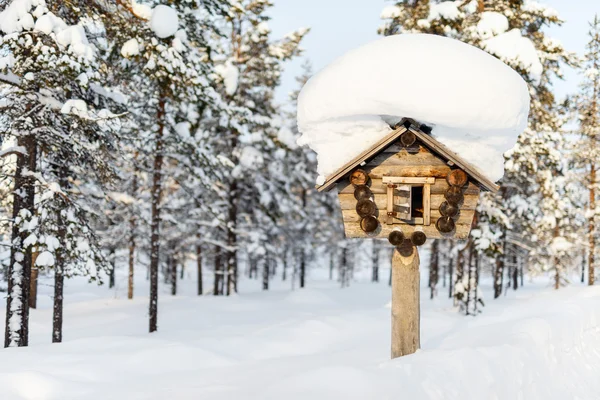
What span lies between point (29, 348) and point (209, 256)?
26.4 meters

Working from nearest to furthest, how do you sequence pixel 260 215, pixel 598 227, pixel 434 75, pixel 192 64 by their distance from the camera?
pixel 434 75
pixel 192 64
pixel 598 227
pixel 260 215

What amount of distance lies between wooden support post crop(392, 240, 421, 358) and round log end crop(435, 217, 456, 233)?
45 cm

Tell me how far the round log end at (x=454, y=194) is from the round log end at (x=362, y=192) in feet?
3.30

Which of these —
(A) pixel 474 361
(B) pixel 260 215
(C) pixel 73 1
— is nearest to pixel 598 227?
(B) pixel 260 215

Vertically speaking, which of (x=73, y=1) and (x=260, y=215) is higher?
(x=73, y=1)

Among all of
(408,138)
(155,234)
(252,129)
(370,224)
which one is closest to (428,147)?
(408,138)

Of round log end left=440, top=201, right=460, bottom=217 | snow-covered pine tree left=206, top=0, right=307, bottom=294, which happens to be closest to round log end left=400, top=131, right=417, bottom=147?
round log end left=440, top=201, right=460, bottom=217

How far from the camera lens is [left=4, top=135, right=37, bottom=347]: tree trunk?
350 inches

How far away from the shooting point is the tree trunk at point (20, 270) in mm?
8898

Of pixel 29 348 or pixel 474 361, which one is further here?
pixel 29 348

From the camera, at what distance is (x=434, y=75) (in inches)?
221

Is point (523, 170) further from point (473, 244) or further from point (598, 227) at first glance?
point (598, 227)

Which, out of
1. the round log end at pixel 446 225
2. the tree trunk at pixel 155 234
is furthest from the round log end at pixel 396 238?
the tree trunk at pixel 155 234

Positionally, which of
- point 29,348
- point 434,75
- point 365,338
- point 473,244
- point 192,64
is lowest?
point 365,338
